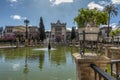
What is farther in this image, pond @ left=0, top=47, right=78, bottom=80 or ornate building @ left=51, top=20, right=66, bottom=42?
ornate building @ left=51, top=20, right=66, bottom=42

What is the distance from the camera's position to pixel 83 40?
4719mm

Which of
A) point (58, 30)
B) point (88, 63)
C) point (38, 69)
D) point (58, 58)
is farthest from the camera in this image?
point (58, 30)

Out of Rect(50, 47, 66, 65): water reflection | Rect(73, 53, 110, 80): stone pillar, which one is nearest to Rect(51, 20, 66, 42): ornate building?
Rect(50, 47, 66, 65): water reflection

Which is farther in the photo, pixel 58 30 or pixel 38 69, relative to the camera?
pixel 58 30

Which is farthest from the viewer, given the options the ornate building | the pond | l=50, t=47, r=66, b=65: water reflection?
the ornate building

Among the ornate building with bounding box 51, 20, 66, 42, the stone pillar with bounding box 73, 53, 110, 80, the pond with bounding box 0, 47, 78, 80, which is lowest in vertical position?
the pond with bounding box 0, 47, 78, 80

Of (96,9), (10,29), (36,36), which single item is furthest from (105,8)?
(10,29)

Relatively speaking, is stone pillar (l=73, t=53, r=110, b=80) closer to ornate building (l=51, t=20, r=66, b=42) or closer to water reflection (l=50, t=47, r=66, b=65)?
water reflection (l=50, t=47, r=66, b=65)

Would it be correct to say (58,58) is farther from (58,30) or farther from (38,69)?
(58,30)

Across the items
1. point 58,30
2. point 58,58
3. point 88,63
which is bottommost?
point 58,58

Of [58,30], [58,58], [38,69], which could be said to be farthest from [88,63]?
[58,30]

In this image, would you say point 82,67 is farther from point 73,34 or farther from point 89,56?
point 73,34

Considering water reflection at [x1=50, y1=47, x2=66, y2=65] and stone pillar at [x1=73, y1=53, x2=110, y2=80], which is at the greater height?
stone pillar at [x1=73, y1=53, x2=110, y2=80]

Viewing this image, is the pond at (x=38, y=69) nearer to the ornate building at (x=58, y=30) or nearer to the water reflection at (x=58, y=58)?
the water reflection at (x=58, y=58)
